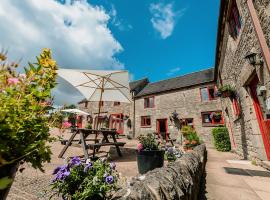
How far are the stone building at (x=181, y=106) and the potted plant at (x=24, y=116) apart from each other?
43.0 ft

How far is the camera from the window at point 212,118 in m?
11.9

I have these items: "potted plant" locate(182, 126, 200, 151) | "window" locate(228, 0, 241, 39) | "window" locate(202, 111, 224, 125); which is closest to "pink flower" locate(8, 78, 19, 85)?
"window" locate(228, 0, 241, 39)

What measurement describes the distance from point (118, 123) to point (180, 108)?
291 inches

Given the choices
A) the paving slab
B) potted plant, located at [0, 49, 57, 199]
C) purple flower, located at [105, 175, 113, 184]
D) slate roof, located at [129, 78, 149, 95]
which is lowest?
the paving slab

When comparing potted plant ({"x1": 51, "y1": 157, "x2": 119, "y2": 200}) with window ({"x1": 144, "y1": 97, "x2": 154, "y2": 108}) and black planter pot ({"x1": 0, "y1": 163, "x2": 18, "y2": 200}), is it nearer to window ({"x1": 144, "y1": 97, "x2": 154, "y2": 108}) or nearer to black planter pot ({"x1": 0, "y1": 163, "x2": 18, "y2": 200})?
black planter pot ({"x1": 0, "y1": 163, "x2": 18, "y2": 200})

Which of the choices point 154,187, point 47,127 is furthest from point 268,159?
point 47,127

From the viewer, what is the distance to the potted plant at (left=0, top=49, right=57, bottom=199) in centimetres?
70

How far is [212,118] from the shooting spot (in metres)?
12.2

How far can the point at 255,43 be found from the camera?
3475mm

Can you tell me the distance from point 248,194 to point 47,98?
321 centimetres

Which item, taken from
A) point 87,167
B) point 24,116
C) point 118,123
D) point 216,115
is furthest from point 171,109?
point 24,116

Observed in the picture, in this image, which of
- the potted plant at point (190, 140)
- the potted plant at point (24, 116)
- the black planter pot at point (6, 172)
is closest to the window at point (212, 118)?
the potted plant at point (190, 140)

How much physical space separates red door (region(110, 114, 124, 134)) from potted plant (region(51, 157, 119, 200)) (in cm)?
1576

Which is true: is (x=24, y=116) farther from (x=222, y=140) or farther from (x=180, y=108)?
(x=180, y=108)
